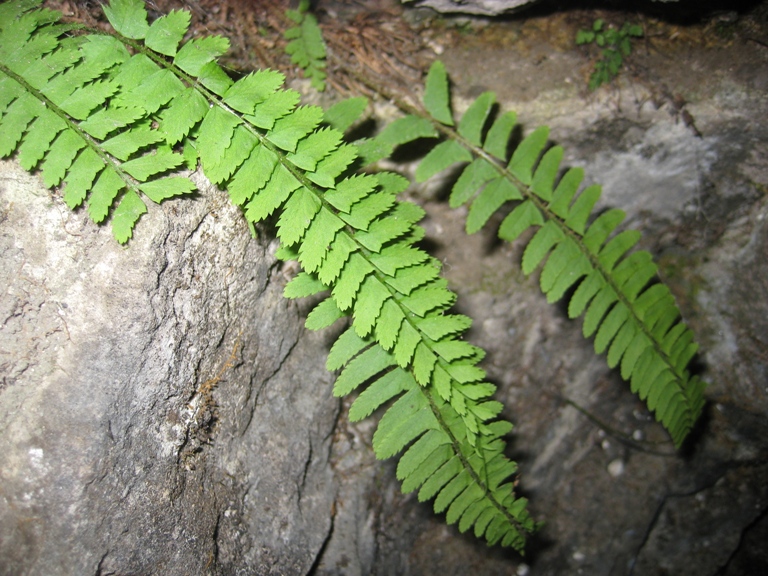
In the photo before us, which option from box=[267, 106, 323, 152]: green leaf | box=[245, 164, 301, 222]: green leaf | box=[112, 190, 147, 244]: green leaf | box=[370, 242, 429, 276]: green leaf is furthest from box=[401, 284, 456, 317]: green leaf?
box=[112, 190, 147, 244]: green leaf

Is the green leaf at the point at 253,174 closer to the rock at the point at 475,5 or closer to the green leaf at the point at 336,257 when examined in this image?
the green leaf at the point at 336,257

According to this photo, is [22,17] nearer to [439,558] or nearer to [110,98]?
[110,98]

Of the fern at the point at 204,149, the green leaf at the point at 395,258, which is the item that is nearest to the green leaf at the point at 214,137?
the fern at the point at 204,149

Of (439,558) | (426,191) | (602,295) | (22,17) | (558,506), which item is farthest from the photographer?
(558,506)

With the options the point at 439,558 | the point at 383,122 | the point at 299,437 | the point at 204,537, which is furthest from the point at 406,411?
the point at 439,558

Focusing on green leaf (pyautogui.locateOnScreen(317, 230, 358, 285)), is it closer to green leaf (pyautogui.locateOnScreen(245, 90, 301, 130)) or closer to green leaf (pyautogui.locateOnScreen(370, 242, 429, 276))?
green leaf (pyautogui.locateOnScreen(370, 242, 429, 276))

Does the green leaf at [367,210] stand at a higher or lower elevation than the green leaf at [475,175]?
higher
